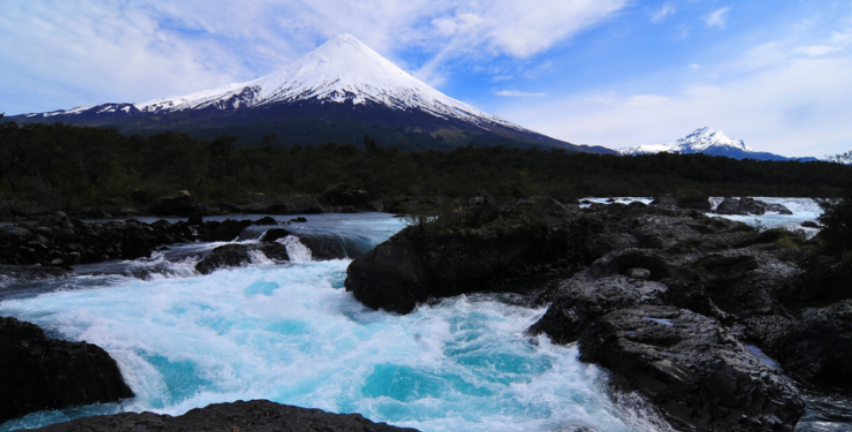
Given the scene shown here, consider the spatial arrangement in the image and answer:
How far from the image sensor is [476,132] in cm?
13750

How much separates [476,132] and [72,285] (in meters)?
134

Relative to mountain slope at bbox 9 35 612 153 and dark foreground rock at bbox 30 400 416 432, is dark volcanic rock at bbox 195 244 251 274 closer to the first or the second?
dark foreground rock at bbox 30 400 416 432

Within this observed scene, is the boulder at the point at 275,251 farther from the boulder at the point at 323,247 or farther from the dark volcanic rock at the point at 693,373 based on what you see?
the dark volcanic rock at the point at 693,373

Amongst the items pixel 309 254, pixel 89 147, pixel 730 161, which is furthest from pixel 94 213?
pixel 730 161

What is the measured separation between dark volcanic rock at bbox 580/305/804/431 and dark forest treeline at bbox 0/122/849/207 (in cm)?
2866

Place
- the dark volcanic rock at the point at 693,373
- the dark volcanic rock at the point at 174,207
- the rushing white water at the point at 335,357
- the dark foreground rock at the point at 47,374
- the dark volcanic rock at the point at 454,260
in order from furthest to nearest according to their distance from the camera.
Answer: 1. the dark volcanic rock at the point at 174,207
2. the dark volcanic rock at the point at 454,260
3. the rushing white water at the point at 335,357
4. the dark foreground rock at the point at 47,374
5. the dark volcanic rock at the point at 693,373

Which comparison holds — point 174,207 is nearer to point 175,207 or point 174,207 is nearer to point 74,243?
point 175,207

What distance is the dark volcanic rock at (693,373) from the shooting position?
3.81 meters

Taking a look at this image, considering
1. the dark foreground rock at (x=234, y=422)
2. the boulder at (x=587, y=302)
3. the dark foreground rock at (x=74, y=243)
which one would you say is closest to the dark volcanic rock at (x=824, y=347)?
the boulder at (x=587, y=302)

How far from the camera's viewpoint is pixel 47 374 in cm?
446

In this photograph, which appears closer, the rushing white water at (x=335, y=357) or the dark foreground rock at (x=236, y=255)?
the rushing white water at (x=335, y=357)

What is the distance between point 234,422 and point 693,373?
4549mm

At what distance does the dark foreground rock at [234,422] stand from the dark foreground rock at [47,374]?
1999mm

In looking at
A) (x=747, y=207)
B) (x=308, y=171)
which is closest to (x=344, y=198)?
(x=308, y=171)
